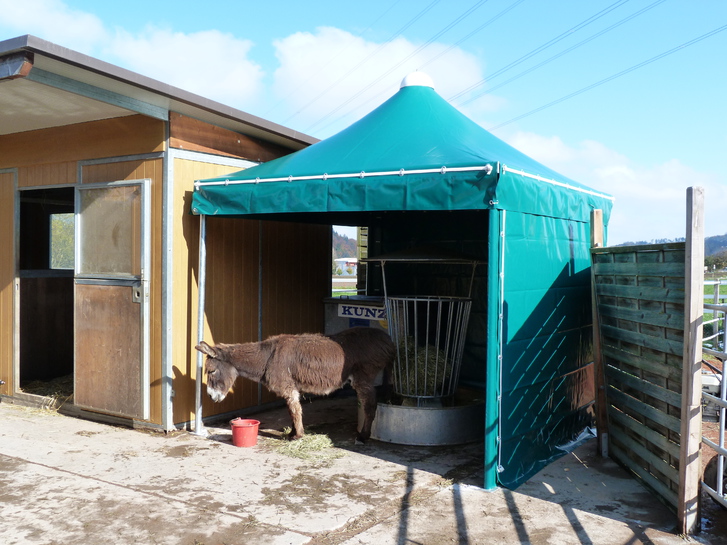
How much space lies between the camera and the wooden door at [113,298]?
6438 millimetres

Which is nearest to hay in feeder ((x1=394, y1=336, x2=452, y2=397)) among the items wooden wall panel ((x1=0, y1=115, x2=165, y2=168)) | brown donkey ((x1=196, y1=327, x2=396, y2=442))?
brown donkey ((x1=196, y1=327, x2=396, y2=442))

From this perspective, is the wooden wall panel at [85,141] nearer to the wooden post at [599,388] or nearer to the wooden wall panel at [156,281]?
the wooden wall panel at [156,281]

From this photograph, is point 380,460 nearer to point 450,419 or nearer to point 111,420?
→ point 450,419

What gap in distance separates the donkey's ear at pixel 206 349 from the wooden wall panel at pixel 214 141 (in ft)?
6.57

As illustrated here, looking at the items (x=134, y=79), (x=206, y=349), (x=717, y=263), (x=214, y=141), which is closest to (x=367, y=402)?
(x=206, y=349)

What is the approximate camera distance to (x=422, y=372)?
633cm

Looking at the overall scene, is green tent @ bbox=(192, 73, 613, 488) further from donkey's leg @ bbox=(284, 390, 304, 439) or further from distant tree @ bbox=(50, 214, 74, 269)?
distant tree @ bbox=(50, 214, 74, 269)

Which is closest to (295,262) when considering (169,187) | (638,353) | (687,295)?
(169,187)

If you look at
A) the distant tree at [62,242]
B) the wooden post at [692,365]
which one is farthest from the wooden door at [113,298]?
the wooden post at [692,365]

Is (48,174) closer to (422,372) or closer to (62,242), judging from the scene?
(62,242)

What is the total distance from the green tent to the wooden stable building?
0.68 metres

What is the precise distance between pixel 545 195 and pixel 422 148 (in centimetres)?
113

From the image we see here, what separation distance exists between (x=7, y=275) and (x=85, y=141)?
2.19m

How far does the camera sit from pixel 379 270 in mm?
8695
